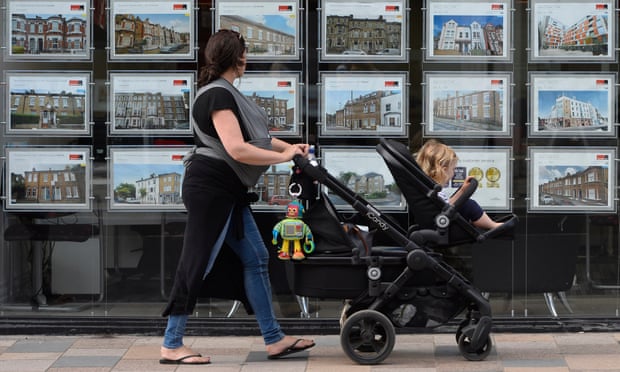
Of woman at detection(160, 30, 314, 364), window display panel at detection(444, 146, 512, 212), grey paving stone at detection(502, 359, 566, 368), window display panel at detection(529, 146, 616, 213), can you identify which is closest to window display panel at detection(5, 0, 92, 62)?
woman at detection(160, 30, 314, 364)

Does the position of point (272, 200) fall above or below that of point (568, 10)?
below

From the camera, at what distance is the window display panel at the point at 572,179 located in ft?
24.6

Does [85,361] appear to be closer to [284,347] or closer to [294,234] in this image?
[284,347]

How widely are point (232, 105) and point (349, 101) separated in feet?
4.66

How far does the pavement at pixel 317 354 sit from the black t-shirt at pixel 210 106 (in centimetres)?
138

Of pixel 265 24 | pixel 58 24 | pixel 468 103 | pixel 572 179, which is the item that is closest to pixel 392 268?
pixel 468 103

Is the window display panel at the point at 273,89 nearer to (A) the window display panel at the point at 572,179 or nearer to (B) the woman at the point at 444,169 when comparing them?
(B) the woman at the point at 444,169

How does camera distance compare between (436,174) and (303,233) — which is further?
(436,174)

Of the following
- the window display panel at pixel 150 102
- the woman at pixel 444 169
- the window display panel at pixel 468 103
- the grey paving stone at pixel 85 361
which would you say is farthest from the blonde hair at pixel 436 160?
the grey paving stone at pixel 85 361

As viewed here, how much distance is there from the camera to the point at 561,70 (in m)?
7.49

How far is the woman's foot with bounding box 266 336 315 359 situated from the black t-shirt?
127 centimetres

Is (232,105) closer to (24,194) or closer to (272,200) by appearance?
(272,200)

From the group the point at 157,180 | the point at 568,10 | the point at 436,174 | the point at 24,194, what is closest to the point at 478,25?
the point at 568,10

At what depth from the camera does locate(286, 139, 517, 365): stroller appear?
6277 mm
